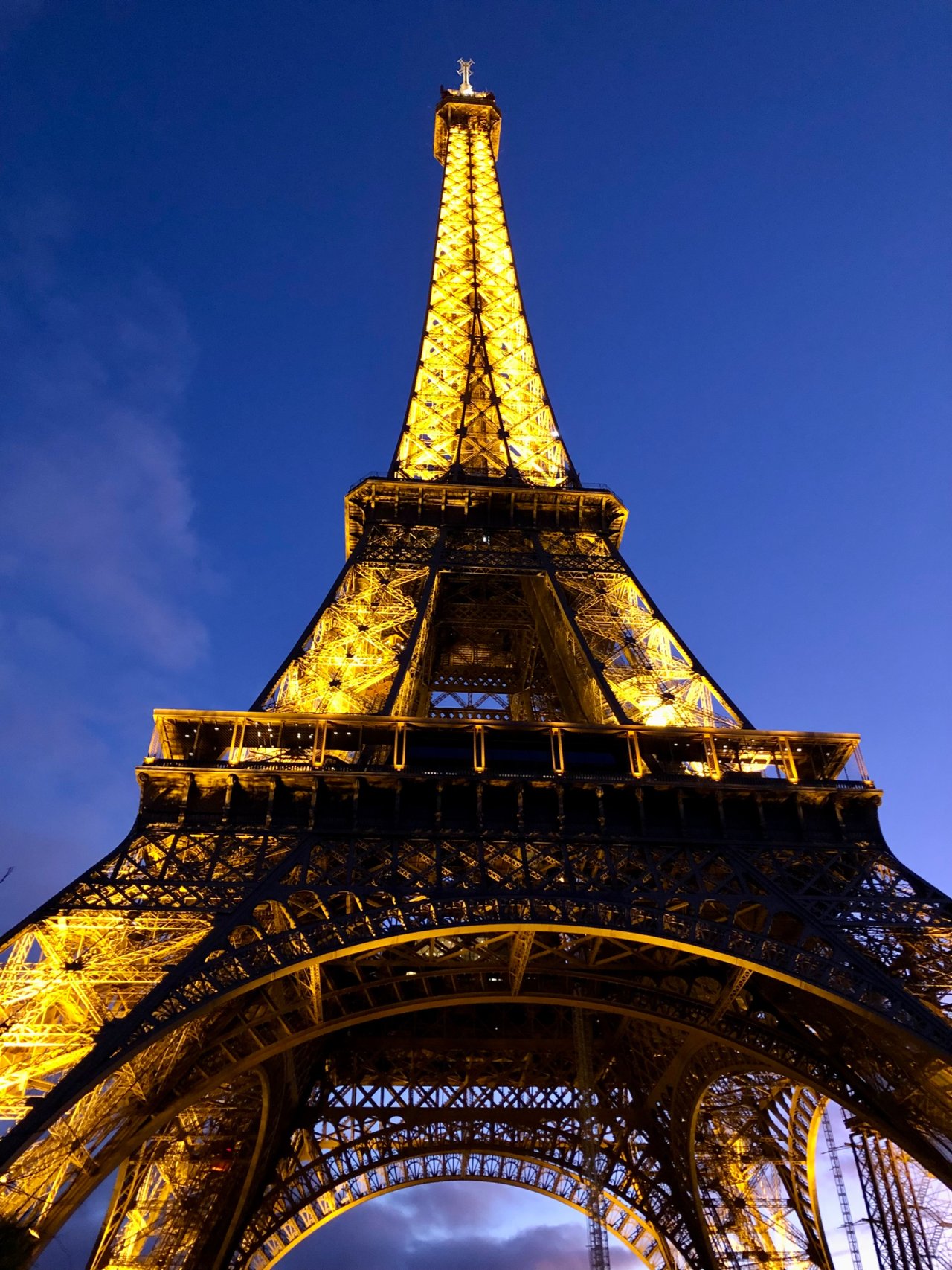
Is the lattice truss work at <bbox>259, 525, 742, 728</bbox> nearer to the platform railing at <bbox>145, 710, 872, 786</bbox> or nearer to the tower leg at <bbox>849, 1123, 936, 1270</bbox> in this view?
the platform railing at <bbox>145, 710, 872, 786</bbox>

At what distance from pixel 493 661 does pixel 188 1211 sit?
1925 centimetres

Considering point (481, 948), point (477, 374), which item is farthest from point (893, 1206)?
point (477, 374)

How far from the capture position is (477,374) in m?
35.2

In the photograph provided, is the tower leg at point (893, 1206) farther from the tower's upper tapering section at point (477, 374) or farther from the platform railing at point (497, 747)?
the tower's upper tapering section at point (477, 374)

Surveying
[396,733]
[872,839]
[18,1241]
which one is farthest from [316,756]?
[872,839]

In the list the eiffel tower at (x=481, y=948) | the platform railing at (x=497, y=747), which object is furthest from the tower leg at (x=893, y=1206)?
the platform railing at (x=497, y=747)

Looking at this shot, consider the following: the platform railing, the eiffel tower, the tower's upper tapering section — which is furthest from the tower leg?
the tower's upper tapering section

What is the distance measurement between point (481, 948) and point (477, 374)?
21677 mm

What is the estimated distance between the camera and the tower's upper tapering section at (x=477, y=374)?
32656mm

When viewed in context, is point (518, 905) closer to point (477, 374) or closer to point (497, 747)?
point (497, 747)

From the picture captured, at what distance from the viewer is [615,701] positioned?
20547 millimetres

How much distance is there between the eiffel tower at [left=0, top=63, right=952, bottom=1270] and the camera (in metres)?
14.8

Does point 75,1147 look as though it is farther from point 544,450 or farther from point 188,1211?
point 544,450

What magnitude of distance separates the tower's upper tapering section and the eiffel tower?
0.50 meters
